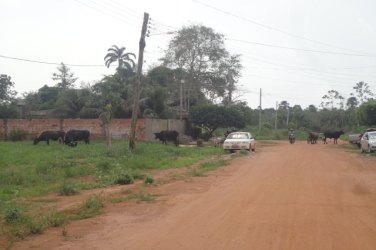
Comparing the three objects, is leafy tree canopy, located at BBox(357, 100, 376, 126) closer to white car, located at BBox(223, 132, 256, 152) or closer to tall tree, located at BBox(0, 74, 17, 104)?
white car, located at BBox(223, 132, 256, 152)

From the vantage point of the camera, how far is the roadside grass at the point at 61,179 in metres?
9.42

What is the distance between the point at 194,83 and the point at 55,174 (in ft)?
140

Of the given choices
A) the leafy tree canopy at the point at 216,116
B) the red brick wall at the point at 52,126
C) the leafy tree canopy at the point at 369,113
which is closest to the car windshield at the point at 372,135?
the leafy tree canopy at the point at 369,113

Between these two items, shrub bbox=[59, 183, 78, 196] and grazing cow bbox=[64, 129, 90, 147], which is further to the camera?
grazing cow bbox=[64, 129, 90, 147]

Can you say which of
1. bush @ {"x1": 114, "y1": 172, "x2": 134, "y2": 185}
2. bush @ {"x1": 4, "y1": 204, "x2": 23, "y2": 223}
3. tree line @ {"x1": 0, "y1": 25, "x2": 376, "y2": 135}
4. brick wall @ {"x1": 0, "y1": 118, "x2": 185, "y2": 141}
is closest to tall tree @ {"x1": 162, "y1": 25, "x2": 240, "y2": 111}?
tree line @ {"x1": 0, "y1": 25, "x2": 376, "y2": 135}

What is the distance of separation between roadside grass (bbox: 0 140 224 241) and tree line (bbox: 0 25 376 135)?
1034cm

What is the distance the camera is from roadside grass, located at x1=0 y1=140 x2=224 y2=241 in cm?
942

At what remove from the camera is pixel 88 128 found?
40969 mm

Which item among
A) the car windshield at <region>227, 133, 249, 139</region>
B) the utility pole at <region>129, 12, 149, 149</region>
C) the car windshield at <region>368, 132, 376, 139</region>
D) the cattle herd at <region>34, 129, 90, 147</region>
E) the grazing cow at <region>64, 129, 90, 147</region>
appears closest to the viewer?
the utility pole at <region>129, 12, 149, 149</region>

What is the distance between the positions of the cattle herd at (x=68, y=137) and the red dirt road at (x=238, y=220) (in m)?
20.7

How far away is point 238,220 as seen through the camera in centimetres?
927

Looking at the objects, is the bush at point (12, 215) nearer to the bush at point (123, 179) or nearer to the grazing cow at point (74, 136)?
the bush at point (123, 179)

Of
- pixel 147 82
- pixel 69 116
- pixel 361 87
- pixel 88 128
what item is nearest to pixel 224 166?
pixel 88 128

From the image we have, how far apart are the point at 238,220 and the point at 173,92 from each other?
50008mm
